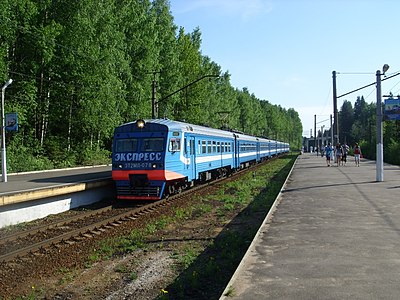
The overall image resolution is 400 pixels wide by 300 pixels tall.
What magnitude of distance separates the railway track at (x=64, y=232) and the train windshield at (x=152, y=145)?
1925 mm

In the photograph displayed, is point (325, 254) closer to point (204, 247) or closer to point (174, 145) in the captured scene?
point (204, 247)

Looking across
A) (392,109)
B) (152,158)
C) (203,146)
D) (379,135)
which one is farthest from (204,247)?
(392,109)

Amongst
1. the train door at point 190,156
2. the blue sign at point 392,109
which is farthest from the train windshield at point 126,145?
the blue sign at point 392,109

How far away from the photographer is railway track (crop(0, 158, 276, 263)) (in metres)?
8.35

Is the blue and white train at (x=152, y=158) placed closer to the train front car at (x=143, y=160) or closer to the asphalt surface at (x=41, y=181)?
the train front car at (x=143, y=160)

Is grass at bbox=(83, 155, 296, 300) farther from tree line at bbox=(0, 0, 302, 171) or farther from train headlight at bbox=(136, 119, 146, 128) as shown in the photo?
tree line at bbox=(0, 0, 302, 171)

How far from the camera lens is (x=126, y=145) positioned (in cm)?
1480

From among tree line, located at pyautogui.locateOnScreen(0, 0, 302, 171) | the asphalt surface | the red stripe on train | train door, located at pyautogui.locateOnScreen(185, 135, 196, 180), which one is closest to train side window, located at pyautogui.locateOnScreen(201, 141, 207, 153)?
train door, located at pyautogui.locateOnScreen(185, 135, 196, 180)

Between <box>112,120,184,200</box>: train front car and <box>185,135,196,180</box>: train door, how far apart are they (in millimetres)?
916

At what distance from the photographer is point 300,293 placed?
186 inches

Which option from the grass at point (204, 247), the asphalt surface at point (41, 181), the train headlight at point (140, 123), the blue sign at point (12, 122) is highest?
the blue sign at point (12, 122)

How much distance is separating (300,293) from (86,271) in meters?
3.83

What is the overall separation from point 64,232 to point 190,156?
6.96 m

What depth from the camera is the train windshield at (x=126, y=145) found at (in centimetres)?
1466
